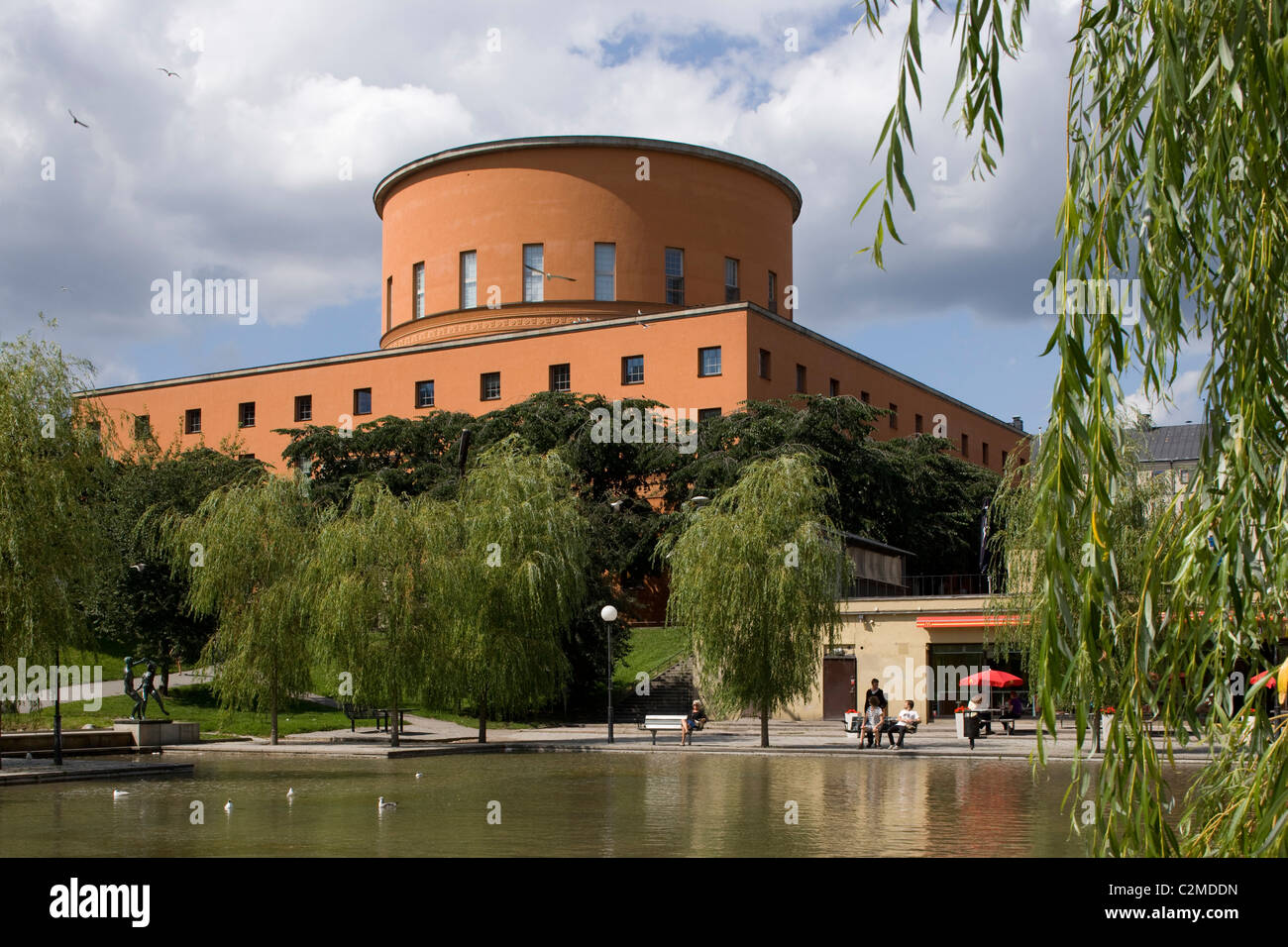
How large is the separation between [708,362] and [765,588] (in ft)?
90.7

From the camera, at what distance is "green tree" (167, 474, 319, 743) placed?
3306cm

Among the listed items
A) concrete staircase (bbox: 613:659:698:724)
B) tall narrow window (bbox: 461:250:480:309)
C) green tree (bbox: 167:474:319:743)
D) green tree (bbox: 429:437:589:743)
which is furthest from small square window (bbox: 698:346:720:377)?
green tree (bbox: 167:474:319:743)

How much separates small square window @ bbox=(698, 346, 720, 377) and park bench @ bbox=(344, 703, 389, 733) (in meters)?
24.0

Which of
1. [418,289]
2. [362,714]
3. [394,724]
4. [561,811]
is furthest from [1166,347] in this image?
[418,289]

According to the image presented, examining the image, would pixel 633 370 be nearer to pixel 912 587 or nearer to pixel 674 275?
pixel 674 275

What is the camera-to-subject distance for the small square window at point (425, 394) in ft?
216

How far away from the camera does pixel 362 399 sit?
67.6 metres

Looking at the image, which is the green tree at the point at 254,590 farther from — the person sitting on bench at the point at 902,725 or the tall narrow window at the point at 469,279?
the tall narrow window at the point at 469,279

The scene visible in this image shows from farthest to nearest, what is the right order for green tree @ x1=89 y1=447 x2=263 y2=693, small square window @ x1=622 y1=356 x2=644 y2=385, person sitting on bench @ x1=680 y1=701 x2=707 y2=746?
small square window @ x1=622 y1=356 x2=644 y2=385
green tree @ x1=89 y1=447 x2=263 y2=693
person sitting on bench @ x1=680 y1=701 x2=707 y2=746

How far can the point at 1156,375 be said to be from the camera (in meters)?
5.94

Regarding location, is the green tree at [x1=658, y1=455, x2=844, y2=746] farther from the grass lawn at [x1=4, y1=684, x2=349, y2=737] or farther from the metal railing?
the grass lawn at [x1=4, y1=684, x2=349, y2=737]

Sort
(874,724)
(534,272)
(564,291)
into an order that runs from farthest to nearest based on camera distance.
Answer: (534,272) → (564,291) → (874,724)

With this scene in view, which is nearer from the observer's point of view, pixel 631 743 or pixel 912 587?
pixel 631 743
